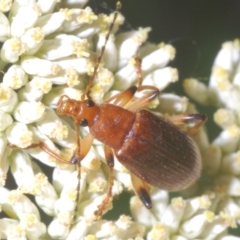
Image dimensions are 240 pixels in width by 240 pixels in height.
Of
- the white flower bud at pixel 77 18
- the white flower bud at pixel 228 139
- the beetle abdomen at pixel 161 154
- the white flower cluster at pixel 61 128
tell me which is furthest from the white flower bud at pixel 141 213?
the white flower bud at pixel 77 18

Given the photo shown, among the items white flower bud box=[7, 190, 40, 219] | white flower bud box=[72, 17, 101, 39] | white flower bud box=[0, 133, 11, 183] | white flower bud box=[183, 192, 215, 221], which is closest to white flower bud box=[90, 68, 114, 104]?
white flower bud box=[72, 17, 101, 39]

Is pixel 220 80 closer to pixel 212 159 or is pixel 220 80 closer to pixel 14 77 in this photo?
pixel 212 159

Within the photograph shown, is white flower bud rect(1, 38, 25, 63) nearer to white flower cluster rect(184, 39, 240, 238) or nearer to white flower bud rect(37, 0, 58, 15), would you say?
white flower bud rect(37, 0, 58, 15)

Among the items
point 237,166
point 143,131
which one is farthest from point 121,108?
point 237,166

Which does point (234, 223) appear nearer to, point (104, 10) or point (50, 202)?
point (50, 202)

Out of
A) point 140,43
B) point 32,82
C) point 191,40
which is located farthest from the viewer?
point 191,40

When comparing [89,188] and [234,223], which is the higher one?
[89,188]

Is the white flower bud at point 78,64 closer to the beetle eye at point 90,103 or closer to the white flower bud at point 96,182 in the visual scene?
the beetle eye at point 90,103
